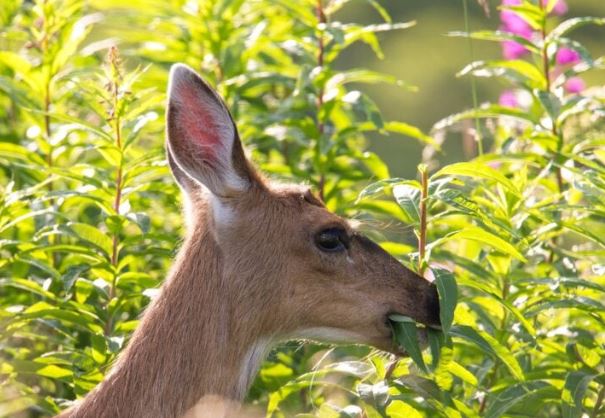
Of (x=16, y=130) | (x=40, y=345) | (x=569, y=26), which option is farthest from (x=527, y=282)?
(x=16, y=130)

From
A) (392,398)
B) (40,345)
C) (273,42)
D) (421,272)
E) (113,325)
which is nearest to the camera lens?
(392,398)

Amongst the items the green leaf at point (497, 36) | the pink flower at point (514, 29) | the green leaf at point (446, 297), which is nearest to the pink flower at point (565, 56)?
the pink flower at point (514, 29)

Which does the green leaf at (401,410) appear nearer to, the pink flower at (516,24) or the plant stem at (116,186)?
the plant stem at (116,186)

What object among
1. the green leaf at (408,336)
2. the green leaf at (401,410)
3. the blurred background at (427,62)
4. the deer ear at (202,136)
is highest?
the deer ear at (202,136)

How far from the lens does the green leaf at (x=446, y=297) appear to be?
507cm

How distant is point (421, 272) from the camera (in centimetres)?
562

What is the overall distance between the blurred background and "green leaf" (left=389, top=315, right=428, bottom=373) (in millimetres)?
6608

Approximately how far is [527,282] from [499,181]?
596 millimetres

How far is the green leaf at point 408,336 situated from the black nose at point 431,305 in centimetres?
7

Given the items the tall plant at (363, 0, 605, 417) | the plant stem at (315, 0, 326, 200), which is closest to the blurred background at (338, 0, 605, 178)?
the plant stem at (315, 0, 326, 200)

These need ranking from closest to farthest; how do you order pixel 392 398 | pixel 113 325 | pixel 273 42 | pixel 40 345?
pixel 392 398 → pixel 113 325 → pixel 40 345 → pixel 273 42

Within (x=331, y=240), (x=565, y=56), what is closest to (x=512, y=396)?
(x=331, y=240)

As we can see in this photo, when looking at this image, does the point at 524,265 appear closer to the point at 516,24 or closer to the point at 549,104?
the point at 549,104

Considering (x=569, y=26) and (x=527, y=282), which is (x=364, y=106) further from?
(x=527, y=282)
